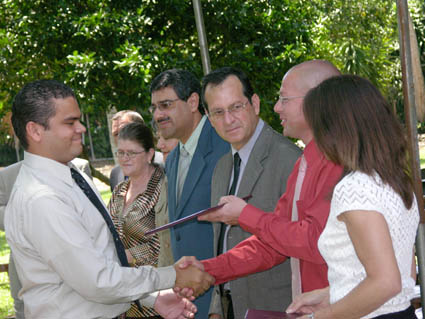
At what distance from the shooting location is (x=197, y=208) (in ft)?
12.5

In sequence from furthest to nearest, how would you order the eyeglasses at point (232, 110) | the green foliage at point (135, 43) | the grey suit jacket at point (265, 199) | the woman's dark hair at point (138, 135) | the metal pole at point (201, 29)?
A: the green foliage at point (135, 43), the woman's dark hair at point (138, 135), the metal pole at point (201, 29), the eyeglasses at point (232, 110), the grey suit jacket at point (265, 199)

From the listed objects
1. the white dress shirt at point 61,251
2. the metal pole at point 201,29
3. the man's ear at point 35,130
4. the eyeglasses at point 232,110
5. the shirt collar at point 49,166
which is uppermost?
the metal pole at point 201,29

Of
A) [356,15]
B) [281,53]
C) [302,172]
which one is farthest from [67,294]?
[356,15]

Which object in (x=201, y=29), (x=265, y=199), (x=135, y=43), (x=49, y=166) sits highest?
(x=135, y=43)

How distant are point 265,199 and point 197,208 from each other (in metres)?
0.72

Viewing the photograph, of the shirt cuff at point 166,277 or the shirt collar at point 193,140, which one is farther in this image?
the shirt collar at point 193,140

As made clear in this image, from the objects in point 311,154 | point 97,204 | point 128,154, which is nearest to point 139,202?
point 128,154

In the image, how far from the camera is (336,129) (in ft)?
6.57

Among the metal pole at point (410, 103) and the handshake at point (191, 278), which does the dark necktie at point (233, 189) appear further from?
the metal pole at point (410, 103)

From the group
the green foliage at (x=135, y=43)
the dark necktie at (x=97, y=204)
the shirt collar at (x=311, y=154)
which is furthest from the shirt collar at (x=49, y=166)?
the green foliage at (x=135, y=43)

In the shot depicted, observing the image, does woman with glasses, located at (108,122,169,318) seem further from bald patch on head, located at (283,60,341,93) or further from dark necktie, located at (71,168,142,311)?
bald patch on head, located at (283,60,341,93)

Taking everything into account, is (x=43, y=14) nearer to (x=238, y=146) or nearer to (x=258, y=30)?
(x=258, y=30)

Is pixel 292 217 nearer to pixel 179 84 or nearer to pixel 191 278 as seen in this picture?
pixel 191 278

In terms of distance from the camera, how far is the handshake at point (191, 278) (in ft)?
10.5
